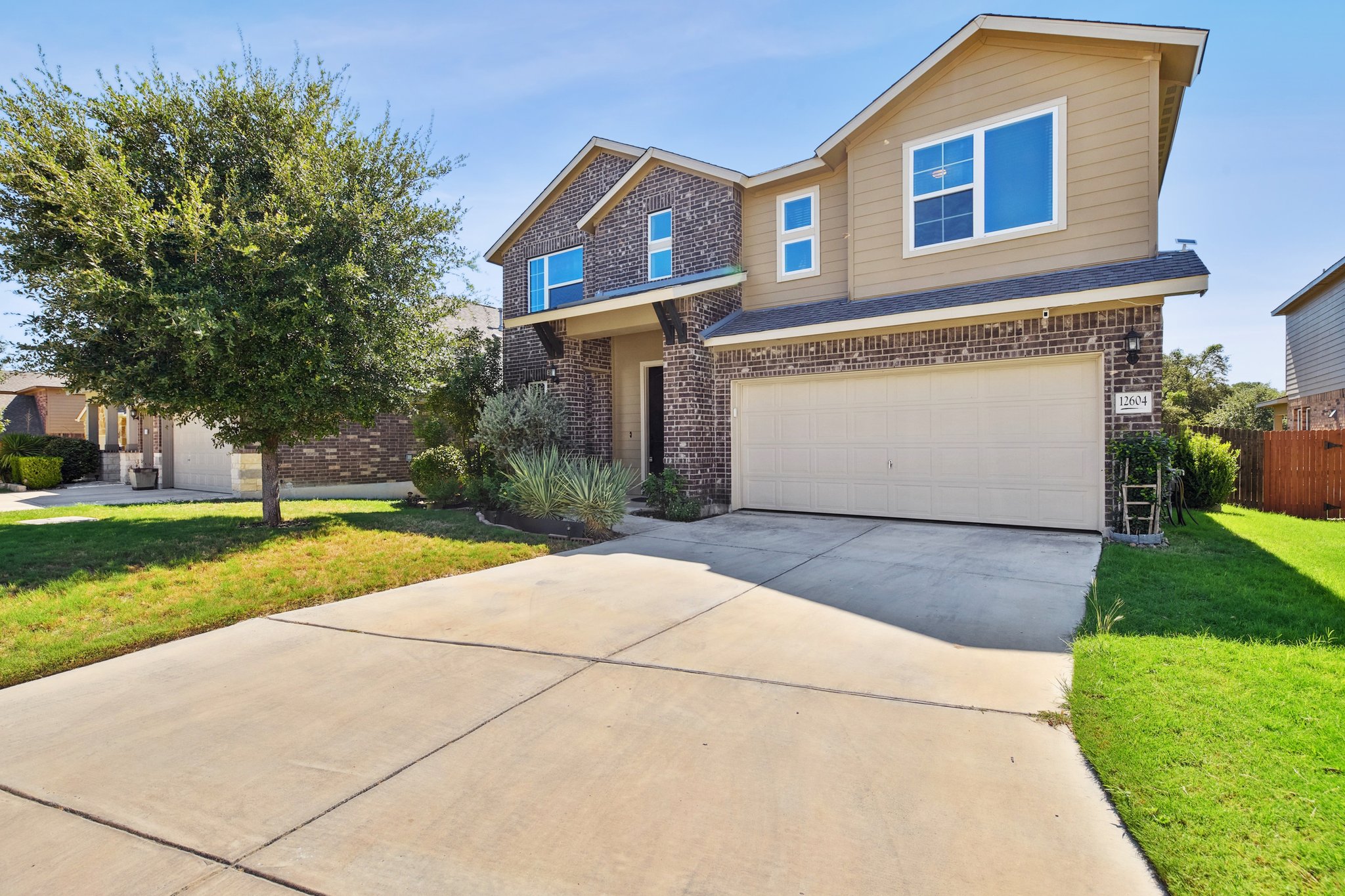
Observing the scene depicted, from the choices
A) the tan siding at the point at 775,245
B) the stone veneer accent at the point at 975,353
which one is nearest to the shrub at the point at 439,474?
the stone veneer accent at the point at 975,353

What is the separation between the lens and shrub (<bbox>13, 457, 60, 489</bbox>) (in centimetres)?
1891

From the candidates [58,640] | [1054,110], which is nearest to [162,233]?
[58,640]

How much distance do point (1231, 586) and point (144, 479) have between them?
73.6ft

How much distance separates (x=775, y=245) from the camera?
39.4 feet

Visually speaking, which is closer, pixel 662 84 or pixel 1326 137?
pixel 662 84

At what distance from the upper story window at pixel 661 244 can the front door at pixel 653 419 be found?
1.89 m

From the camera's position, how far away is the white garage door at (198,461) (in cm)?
1581

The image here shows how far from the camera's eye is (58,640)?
4750 mm

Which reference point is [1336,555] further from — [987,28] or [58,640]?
[58,640]

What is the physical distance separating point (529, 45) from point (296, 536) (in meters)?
7.53

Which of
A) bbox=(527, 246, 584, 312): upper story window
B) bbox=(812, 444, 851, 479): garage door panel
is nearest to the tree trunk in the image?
bbox=(527, 246, 584, 312): upper story window

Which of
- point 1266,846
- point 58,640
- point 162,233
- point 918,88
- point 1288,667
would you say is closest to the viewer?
point 1266,846

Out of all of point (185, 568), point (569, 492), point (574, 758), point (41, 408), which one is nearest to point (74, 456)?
point (41, 408)

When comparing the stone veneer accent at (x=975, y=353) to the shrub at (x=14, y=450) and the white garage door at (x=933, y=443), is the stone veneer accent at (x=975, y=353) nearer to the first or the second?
the white garage door at (x=933, y=443)
